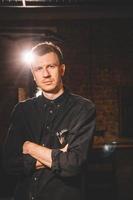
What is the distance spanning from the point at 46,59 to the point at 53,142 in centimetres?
66

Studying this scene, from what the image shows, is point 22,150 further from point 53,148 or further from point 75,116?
point 75,116

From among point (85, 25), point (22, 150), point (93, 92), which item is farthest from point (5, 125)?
point (22, 150)

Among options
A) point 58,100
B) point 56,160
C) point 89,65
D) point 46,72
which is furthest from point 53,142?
point 89,65

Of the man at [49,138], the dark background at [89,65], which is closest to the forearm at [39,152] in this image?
the man at [49,138]

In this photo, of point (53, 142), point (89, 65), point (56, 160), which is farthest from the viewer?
point (89, 65)

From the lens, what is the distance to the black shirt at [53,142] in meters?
3.26

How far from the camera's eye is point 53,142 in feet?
11.1

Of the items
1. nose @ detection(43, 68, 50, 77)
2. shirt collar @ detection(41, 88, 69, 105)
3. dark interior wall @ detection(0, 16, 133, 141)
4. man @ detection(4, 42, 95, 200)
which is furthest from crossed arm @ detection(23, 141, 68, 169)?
dark interior wall @ detection(0, 16, 133, 141)

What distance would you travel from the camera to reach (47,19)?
802 centimetres

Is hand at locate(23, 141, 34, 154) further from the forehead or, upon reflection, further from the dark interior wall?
the dark interior wall

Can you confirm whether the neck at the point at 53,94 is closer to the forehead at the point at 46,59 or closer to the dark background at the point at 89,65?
the forehead at the point at 46,59

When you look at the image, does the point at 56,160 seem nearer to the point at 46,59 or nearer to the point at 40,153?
the point at 40,153

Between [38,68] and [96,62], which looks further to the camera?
[96,62]

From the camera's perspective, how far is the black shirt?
3264 mm
